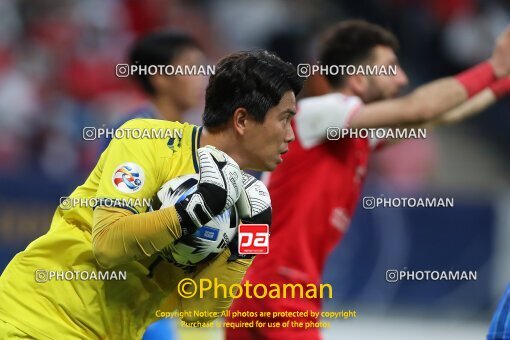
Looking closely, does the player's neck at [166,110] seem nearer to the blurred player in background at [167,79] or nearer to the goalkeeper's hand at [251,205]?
the blurred player in background at [167,79]

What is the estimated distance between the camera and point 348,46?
3.56 meters

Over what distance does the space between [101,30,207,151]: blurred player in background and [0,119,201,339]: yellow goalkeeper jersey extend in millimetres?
1176

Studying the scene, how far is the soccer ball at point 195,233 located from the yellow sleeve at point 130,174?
0.04 meters

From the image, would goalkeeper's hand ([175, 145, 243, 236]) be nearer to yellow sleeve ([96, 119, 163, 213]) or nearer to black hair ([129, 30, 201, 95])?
Result: yellow sleeve ([96, 119, 163, 213])

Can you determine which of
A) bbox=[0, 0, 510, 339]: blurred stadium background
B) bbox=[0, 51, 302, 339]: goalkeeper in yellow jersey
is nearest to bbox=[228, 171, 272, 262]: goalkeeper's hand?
bbox=[0, 51, 302, 339]: goalkeeper in yellow jersey

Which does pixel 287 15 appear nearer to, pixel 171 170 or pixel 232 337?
pixel 232 337

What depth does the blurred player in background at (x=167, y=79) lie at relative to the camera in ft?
12.4

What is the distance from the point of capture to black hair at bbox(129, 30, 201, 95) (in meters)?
3.84

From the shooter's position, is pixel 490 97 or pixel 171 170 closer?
pixel 171 170

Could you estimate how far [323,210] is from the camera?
3502mm

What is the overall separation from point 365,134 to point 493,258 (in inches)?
115

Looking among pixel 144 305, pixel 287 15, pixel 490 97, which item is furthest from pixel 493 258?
pixel 144 305

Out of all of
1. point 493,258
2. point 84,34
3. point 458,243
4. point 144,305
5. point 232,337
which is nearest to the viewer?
→ point 144,305

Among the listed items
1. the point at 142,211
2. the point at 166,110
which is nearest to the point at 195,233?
the point at 142,211
